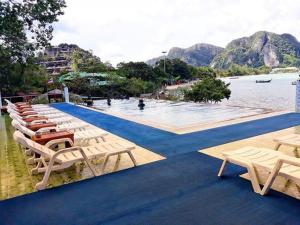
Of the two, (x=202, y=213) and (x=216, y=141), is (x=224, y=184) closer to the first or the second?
(x=202, y=213)

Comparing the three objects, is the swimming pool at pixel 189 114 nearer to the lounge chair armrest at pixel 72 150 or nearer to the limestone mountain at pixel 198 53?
the lounge chair armrest at pixel 72 150

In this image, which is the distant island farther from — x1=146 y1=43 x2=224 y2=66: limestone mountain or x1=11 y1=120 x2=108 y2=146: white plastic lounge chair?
x1=11 y1=120 x2=108 y2=146: white plastic lounge chair

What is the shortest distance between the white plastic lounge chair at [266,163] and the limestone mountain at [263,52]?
12626 cm

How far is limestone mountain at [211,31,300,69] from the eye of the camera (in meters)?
121

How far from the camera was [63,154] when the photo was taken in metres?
4.02

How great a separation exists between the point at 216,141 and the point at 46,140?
3.32 meters

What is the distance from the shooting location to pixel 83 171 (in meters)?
4.30

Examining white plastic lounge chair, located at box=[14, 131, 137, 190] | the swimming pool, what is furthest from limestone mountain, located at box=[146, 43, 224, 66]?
white plastic lounge chair, located at box=[14, 131, 137, 190]

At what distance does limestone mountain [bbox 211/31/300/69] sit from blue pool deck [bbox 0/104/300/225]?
414 ft

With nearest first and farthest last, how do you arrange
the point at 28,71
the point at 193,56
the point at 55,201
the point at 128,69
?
1. the point at 55,201
2. the point at 28,71
3. the point at 128,69
4. the point at 193,56

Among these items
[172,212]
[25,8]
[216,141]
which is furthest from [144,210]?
[25,8]

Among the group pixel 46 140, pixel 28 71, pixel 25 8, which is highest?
pixel 25 8

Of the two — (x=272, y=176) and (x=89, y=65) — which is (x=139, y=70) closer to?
(x=89, y=65)

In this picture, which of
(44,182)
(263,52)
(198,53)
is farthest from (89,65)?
(198,53)
